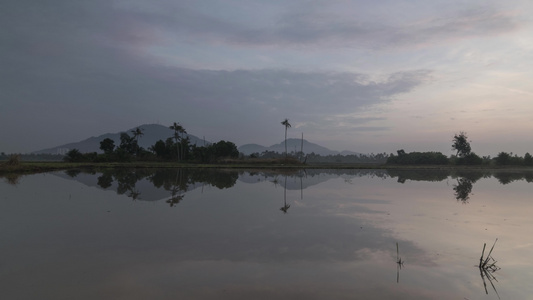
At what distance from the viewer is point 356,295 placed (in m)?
6.75

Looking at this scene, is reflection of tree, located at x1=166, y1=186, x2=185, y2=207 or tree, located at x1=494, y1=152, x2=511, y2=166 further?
tree, located at x1=494, y1=152, x2=511, y2=166

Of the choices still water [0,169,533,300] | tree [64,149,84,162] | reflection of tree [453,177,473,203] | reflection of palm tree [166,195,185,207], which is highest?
tree [64,149,84,162]

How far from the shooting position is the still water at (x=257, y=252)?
6.98 meters

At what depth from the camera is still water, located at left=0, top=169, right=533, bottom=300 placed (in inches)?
275

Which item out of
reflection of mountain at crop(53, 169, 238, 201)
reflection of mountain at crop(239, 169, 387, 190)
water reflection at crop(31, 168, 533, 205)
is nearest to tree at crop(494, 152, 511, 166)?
water reflection at crop(31, 168, 533, 205)

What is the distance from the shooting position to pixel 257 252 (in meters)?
9.49

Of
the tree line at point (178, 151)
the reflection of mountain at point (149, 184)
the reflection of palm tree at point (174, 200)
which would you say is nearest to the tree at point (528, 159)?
the tree line at point (178, 151)

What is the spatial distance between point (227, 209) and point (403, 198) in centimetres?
1354

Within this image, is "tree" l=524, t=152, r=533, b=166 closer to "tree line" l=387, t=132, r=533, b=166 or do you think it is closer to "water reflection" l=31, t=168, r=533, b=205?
"tree line" l=387, t=132, r=533, b=166

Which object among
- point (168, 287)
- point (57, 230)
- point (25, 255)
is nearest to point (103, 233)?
point (57, 230)

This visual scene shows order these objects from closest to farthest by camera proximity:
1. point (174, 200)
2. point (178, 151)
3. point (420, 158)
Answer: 1. point (174, 200)
2. point (178, 151)
3. point (420, 158)

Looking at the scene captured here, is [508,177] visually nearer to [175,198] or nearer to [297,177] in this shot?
[297,177]

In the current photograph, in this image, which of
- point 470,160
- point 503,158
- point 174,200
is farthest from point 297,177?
point 503,158

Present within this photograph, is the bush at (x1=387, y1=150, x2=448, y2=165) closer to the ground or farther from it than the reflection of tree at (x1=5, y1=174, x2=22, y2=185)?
farther from it
